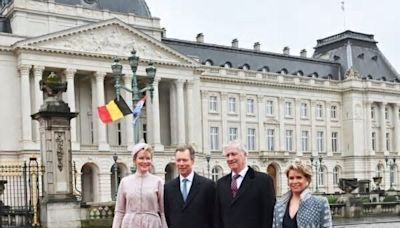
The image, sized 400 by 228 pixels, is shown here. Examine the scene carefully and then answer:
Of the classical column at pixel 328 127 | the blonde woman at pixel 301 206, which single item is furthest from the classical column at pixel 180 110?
the blonde woman at pixel 301 206

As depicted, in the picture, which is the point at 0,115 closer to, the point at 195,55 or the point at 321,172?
the point at 195,55

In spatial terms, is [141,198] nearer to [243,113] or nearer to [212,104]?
[212,104]

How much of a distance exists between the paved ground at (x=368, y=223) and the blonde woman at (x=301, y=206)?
65.3ft

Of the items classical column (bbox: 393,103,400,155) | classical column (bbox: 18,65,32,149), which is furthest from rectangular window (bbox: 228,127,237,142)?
classical column (bbox: 393,103,400,155)

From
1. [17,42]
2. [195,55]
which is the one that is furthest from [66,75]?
[195,55]

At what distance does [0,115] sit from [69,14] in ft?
34.6

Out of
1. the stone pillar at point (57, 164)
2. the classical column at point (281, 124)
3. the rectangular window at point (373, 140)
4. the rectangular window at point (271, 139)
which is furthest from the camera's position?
the rectangular window at point (373, 140)

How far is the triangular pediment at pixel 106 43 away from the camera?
2085 inches

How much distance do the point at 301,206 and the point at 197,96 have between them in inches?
2273

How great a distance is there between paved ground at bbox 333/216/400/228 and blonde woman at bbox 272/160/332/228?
19914 mm

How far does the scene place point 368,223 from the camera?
28.2 meters

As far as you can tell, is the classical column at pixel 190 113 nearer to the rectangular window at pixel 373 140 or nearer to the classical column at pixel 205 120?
the classical column at pixel 205 120

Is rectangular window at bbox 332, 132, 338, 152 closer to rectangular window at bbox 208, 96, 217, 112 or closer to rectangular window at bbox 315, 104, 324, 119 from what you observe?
rectangular window at bbox 315, 104, 324, 119

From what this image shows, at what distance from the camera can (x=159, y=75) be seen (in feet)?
196
